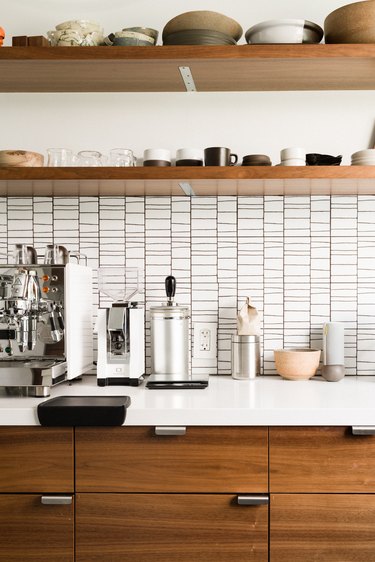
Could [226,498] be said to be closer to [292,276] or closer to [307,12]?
[292,276]

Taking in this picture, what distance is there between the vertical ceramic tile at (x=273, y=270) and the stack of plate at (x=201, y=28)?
0.63m

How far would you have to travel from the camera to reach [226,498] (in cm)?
164

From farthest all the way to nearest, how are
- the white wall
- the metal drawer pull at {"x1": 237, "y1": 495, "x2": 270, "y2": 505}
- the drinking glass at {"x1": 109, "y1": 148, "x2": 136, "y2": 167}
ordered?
the white wall
the drinking glass at {"x1": 109, "y1": 148, "x2": 136, "y2": 167}
the metal drawer pull at {"x1": 237, "y1": 495, "x2": 270, "y2": 505}

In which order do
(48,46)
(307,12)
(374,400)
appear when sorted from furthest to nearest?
(307,12), (48,46), (374,400)

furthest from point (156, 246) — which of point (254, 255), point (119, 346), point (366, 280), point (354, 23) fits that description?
point (354, 23)

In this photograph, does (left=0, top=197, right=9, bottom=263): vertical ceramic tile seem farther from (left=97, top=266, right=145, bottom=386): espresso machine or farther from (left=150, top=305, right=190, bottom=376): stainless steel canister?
(left=150, top=305, right=190, bottom=376): stainless steel canister

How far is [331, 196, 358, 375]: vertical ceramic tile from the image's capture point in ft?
7.58

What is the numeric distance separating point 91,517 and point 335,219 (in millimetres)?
1385

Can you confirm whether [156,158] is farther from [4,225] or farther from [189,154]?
[4,225]

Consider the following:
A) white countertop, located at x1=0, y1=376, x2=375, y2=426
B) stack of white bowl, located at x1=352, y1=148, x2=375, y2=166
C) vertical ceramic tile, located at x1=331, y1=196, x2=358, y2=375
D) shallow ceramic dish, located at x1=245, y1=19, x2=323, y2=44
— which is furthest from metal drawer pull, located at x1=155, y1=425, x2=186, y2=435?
shallow ceramic dish, located at x1=245, y1=19, x2=323, y2=44

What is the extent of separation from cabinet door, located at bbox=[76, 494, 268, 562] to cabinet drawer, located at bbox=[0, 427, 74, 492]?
0.09 metres

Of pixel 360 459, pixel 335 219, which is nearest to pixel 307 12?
pixel 335 219

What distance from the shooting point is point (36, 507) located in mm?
1651

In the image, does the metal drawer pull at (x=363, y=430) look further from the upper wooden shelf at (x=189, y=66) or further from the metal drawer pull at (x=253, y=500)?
the upper wooden shelf at (x=189, y=66)
